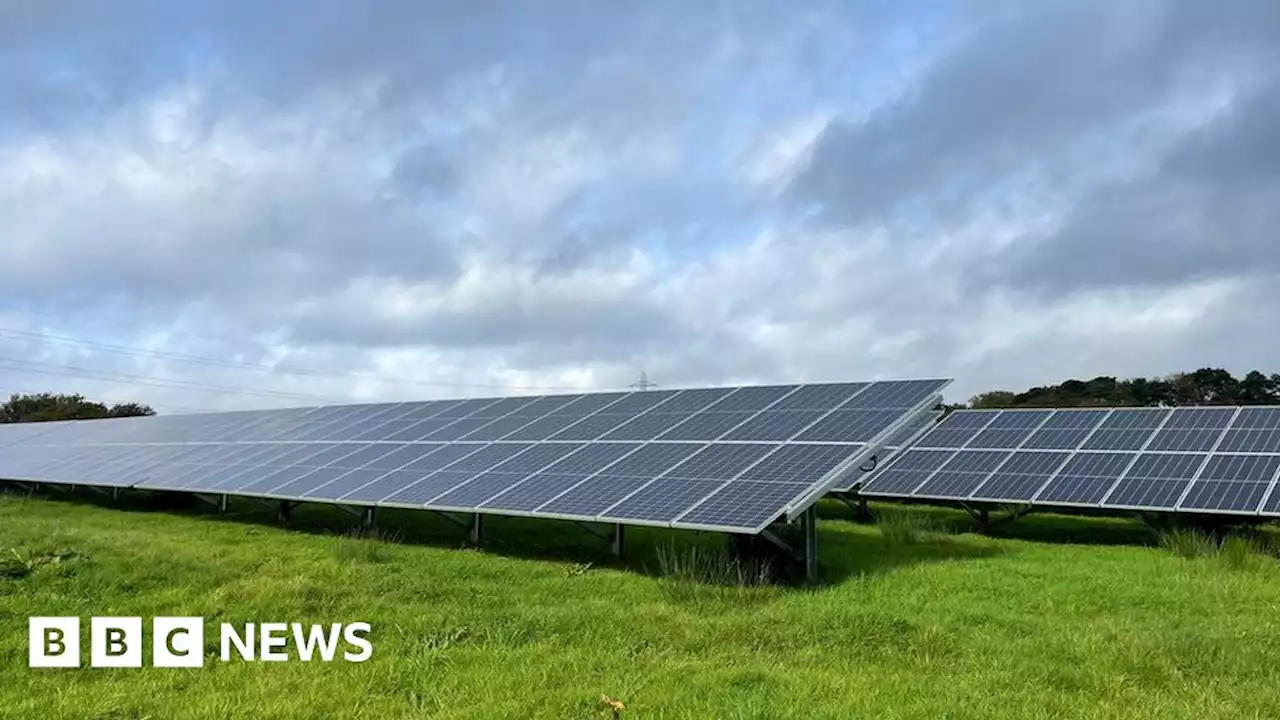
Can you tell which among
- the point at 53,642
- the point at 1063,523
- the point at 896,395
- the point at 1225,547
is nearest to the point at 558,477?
the point at 896,395

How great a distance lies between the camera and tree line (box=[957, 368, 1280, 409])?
51.5 m

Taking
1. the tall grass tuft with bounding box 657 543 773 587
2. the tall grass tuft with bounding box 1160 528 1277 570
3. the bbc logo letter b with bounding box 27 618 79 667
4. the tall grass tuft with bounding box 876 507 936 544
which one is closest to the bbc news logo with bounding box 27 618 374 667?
the bbc logo letter b with bounding box 27 618 79 667

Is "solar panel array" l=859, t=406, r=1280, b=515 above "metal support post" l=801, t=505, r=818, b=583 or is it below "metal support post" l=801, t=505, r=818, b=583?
above

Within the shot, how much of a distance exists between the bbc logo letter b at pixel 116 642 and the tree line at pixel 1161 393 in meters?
51.4

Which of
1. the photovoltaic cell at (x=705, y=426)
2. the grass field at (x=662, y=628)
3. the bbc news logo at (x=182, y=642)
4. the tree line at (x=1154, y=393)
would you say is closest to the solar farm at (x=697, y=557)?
the grass field at (x=662, y=628)

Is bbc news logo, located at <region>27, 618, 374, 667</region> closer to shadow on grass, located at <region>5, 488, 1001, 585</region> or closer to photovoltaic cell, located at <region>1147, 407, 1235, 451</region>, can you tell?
shadow on grass, located at <region>5, 488, 1001, 585</region>

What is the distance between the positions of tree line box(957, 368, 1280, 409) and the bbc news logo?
166 feet

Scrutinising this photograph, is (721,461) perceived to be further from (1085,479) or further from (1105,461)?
(1105,461)

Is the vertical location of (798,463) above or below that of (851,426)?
below

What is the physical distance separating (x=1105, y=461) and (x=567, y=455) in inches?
471

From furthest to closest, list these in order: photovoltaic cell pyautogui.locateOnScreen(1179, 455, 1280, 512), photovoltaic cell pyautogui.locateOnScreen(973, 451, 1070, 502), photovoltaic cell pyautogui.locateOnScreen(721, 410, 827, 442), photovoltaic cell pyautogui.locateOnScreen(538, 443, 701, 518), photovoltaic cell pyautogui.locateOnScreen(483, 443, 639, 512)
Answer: photovoltaic cell pyautogui.locateOnScreen(973, 451, 1070, 502) < photovoltaic cell pyautogui.locateOnScreen(1179, 455, 1280, 512) < photovoltaic cell pyautogui.locateOnScreen(721, 410, 827, 442) < photovoltaic cell pyautogui.locateOnScreen(483, 443, 639, 512) < photovoltaic cell pyautogui.locateOnScreen(538, 443, 701, 518)

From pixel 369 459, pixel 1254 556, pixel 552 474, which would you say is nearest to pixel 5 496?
pixel 369 459

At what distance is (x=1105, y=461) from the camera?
65.3 ft

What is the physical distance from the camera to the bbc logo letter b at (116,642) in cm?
804
